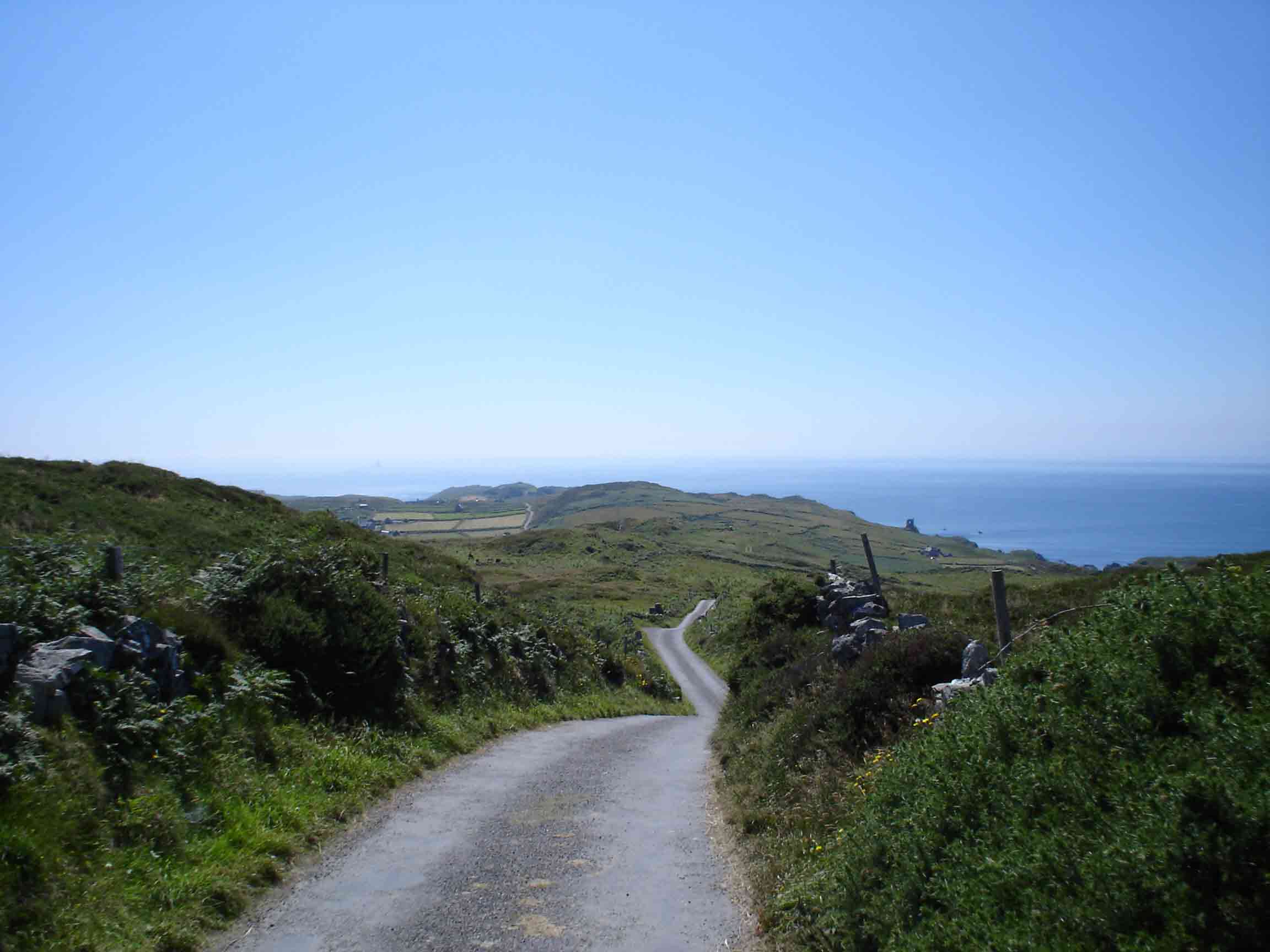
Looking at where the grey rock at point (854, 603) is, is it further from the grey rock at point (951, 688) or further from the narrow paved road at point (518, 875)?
the grey rock at point (951, 688)

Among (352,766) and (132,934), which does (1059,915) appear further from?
(352,766)

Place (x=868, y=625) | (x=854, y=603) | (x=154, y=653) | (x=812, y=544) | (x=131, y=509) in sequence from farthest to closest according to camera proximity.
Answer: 1. (x=812, y=544)
2. (x=131, y=509)
3. (x=854, y=603)
4. (x=868, y=625)
5. (x=154, y=653)

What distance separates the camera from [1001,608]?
8.43 m

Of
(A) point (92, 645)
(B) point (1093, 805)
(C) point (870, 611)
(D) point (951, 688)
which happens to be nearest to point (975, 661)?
A: (D) point (951, 688)

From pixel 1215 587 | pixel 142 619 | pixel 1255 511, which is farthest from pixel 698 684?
pixel 1255 511

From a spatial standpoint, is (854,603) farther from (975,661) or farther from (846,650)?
(975,661)

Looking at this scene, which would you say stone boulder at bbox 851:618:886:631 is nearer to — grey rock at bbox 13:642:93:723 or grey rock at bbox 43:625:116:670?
grey rock at bbox 43:625:116:670

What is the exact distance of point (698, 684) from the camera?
36.8m

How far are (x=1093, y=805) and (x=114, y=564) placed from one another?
9.92 m

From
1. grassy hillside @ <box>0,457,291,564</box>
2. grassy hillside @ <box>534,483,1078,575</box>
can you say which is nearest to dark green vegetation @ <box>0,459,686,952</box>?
grassy hillside @ <box>0,457,291,564</box>

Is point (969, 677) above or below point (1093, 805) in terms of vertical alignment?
below

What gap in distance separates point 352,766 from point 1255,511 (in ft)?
288

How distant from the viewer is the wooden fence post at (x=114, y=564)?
923 centimetres

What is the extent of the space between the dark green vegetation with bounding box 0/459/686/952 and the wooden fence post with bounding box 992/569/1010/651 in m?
7.40
